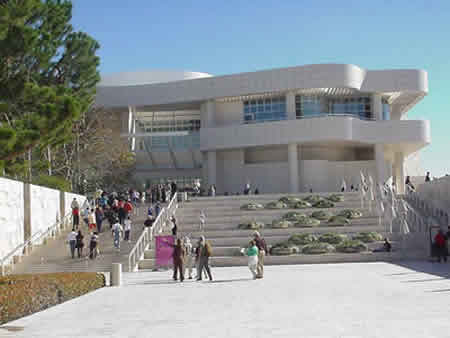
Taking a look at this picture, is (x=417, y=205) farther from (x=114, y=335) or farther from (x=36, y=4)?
(x=114, y=335)

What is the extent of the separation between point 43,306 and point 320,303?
6.01 meters

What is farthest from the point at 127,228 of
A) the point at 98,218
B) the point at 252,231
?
the point at 252,231

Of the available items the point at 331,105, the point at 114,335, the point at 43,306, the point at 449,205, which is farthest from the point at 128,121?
the point at 114,335

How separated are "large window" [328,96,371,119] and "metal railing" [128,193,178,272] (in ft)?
59.6

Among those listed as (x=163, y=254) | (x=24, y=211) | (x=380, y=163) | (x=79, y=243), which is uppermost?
(x=380, y=163)

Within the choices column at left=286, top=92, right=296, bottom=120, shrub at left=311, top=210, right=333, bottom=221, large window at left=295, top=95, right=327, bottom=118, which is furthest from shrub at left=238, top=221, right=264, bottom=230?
large window at left=295, top=95, right=327, bottom=118

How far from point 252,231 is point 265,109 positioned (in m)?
19.6

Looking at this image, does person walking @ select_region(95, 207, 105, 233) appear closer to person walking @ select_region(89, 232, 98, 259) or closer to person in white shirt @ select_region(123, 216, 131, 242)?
person in white shirt @ select_region(123, 216, 131, 242)

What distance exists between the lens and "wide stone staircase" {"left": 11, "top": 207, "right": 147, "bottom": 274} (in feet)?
80.9

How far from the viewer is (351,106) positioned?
48188 mm

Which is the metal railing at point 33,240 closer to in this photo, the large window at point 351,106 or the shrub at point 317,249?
the shrub at point 317,249

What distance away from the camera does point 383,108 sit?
48.9m

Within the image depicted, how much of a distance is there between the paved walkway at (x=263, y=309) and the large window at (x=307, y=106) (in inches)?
→ 1114

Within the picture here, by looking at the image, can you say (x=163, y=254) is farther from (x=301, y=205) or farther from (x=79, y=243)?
(x=301, y=205)
